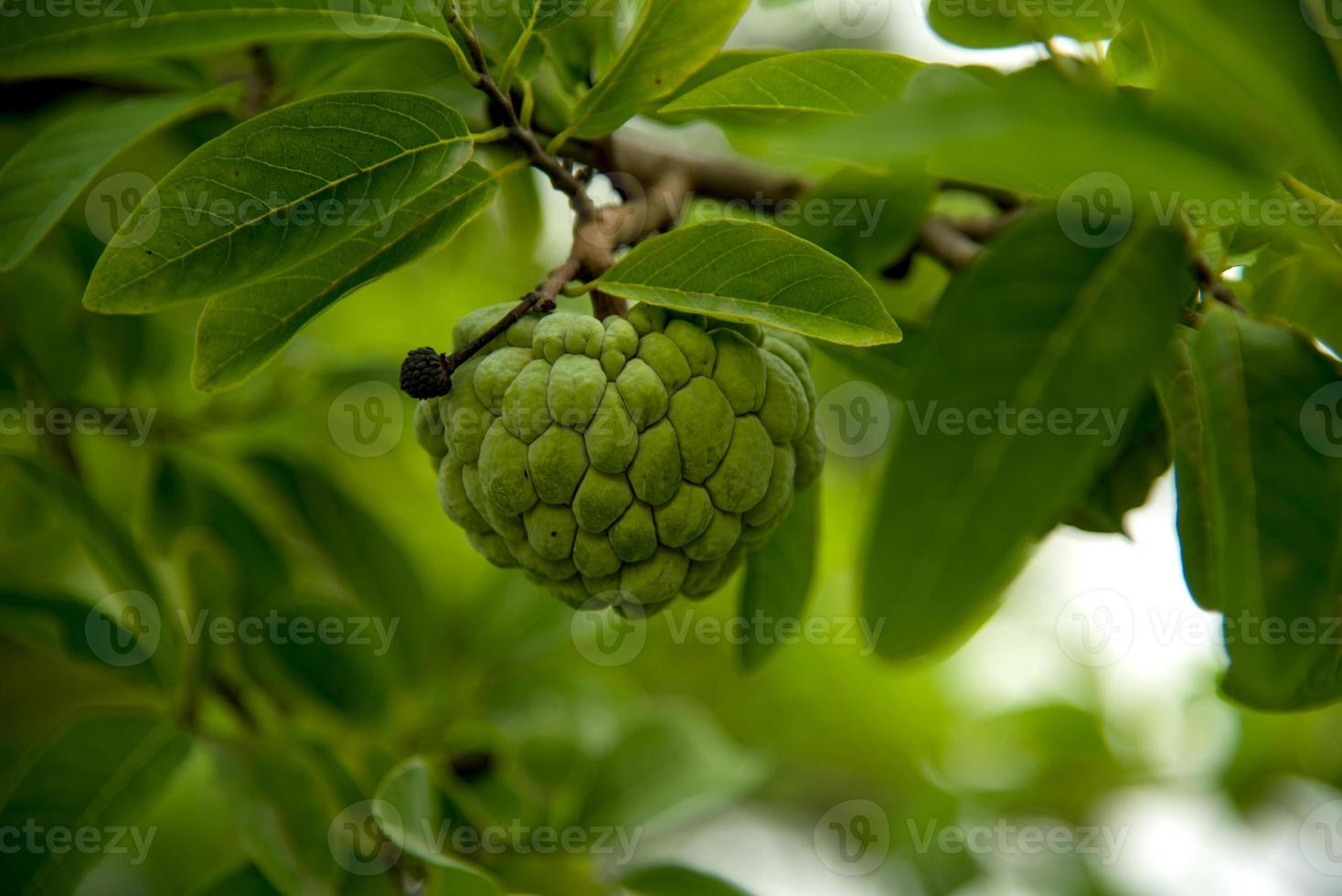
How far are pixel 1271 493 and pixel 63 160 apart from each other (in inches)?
60.3

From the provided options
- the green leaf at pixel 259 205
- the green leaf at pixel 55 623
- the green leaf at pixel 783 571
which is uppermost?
the green leaf at pixel 259 205

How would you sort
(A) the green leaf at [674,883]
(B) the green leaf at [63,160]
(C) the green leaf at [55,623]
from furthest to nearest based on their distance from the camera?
(A) the green leaf at [674,883]
(C) the green leaf at [55,623]
(B) the green leaf at [63,160]

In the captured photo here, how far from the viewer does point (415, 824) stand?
4.33ft

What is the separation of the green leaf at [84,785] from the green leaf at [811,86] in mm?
1272

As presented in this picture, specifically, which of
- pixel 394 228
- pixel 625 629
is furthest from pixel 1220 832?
pixel 394 228

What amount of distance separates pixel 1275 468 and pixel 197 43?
4.47 ft

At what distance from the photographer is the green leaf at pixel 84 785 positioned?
4.86 feet

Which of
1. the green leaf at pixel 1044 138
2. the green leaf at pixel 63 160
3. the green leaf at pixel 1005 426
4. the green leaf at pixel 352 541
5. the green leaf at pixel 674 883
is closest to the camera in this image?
the green leaf at pixel 1044 138

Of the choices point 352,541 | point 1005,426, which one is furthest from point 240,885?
point 1005,426

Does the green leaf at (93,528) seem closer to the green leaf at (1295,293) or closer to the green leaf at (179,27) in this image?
the green leaf at (179,27)

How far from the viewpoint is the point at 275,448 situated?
2100 mm

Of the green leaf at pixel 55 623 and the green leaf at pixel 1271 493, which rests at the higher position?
the green leaf at pixel 1271 493

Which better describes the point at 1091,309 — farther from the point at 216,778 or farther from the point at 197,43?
the point at 216,778

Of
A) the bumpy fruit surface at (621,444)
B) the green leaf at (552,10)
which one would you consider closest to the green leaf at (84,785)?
the bumpy fruit surface at (621,444)
